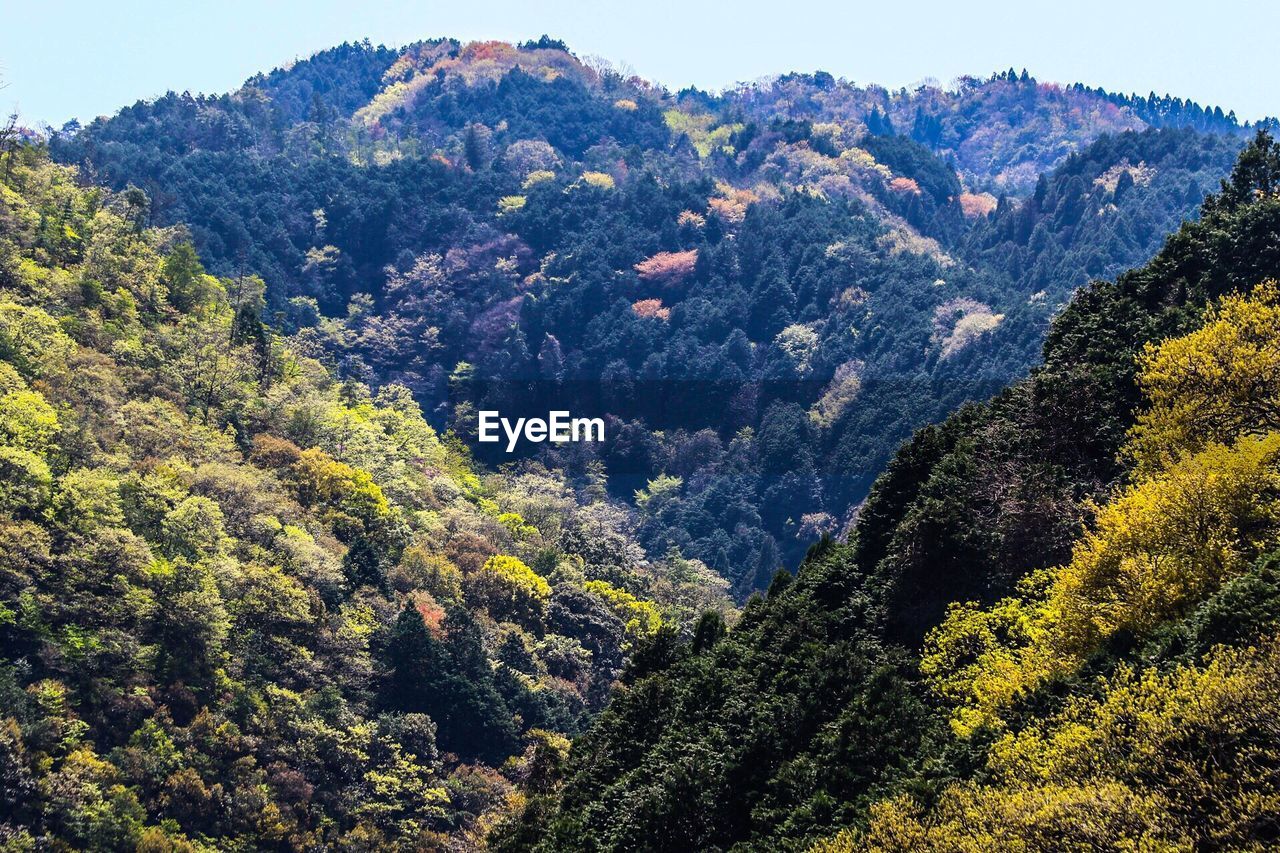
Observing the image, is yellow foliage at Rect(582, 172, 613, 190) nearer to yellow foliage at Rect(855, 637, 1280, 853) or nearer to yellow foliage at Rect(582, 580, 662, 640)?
yellow foliage at Rect(582, 580, 662, 640)

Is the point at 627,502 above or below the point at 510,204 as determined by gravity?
below

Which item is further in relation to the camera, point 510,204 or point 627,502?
point 510,204

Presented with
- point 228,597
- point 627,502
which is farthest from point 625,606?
point 627,502

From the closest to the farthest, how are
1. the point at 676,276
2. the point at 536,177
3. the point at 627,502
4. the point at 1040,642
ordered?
1. the point at 1040,642
2. the point at 627,502
3. the point at 676,276
4. the point at 536,177

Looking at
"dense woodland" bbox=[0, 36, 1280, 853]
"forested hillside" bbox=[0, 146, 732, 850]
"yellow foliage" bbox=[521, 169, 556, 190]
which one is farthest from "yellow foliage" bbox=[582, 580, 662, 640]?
"yellow foliage" bbox=[521, 169, 556, 190]

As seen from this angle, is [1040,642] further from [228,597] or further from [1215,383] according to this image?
[228,597]

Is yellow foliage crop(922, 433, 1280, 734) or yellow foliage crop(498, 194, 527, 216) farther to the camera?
yellow foliage crop(498, 194, 527, 216)

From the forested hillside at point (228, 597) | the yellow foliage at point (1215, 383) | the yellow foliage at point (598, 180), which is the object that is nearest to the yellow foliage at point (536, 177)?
the yellow foliage at point (598, 180)
